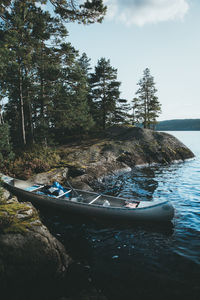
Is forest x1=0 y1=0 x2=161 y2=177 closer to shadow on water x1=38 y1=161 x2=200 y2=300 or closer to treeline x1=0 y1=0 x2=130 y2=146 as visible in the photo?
treeline x1=0 y1=0 x2=130 y2=146

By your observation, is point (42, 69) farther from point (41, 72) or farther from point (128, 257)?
point (128, 257)

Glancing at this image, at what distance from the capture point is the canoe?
9.05 metres

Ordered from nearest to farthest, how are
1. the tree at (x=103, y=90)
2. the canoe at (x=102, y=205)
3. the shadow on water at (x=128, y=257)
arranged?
the shadow on water at (x=128, y=257)
the canoe at (x=102, y=205)
the tree at (x=103, y=90)

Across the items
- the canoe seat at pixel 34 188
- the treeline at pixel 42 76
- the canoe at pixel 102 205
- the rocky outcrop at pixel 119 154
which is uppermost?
the treeline at pixel 42 76

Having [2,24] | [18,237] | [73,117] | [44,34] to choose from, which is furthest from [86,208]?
[44,34]

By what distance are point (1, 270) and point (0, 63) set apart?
9.10 m

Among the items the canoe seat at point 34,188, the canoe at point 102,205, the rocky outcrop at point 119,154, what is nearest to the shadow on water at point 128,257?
the canoe at point 102,205

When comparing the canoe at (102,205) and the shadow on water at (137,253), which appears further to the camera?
the canoe at (102,205)

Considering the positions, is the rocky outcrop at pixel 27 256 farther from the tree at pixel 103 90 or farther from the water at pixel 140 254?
the tree at pixel 103 90

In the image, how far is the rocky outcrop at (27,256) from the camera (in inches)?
202

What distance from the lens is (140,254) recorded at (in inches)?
275

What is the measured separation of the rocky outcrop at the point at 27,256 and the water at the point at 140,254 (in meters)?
1.21

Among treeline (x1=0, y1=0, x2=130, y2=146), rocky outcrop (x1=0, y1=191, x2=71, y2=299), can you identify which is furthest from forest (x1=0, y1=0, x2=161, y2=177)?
rocky outcrop (x1=0, y1=191, x2=71, y2=299)

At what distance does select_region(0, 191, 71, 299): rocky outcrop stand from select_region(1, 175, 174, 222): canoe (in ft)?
11.0
